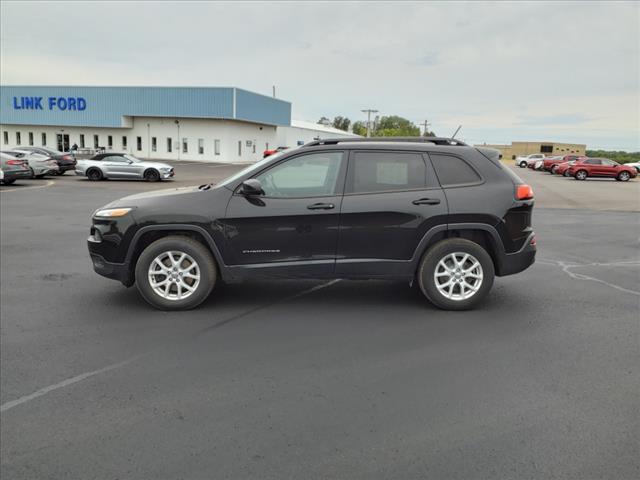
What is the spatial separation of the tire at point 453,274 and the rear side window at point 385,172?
0.74 m

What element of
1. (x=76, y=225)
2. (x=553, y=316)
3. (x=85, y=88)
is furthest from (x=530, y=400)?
(x=85, y=88)

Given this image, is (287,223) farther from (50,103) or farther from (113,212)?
(50,103)

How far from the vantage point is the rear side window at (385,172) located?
19.3ft

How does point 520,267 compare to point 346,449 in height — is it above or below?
above

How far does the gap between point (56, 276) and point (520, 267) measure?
19.7 feet

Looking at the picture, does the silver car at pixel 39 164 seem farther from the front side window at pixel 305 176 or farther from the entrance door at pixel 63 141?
the entrance door at pixel 63 141

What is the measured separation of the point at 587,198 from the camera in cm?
2327

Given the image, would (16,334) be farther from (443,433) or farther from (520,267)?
(520,267)

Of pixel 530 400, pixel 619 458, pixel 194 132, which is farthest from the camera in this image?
pixel 194 132

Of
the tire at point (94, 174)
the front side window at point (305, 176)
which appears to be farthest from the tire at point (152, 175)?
the front side window at point (305, 176)

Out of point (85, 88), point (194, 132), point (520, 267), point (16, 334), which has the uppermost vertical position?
point (85, 88)

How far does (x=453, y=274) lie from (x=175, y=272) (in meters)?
2.99

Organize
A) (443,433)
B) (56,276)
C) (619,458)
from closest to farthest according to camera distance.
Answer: (619,458) → (443,433) → (56,276)

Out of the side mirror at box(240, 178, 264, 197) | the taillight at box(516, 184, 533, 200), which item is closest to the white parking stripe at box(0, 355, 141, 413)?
the side mirror at box(240, 178, 264, 197)
